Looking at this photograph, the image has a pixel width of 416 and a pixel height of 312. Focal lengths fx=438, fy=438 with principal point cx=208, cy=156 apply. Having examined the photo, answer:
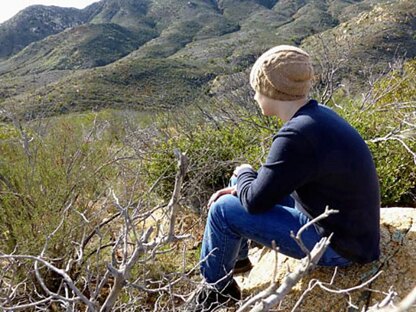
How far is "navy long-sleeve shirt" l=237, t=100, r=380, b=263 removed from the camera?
1.53 m

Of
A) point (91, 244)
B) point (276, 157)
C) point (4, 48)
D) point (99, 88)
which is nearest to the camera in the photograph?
point (276, 157)

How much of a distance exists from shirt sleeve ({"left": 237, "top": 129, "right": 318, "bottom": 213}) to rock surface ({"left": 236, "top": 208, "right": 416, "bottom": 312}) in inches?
13.5

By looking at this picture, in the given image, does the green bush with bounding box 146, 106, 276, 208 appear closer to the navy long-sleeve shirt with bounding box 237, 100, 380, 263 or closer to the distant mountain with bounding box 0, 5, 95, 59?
the navy long-sleeve shirt with bounding box 237, 100, 380, 263

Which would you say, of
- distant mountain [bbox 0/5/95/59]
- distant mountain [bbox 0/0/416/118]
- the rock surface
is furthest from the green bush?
distant mountain [bbox 0/5/95/59]

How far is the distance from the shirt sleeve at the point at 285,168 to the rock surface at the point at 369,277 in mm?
343

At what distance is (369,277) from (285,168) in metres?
0.68

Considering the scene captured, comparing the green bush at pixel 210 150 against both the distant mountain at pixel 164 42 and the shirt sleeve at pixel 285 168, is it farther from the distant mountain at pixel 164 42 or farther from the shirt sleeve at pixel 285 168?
the distant mountain at pixel 164 42

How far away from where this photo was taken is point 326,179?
62.6 inches

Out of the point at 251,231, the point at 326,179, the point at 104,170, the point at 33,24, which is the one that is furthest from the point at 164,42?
the point at 326,179

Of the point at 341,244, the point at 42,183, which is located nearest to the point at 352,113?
the point at 341,244

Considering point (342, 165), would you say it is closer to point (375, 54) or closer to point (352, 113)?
point (352, 113)

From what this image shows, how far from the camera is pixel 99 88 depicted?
110 feet

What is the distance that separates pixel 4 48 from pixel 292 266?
8250 cm

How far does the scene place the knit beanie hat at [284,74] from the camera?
1628 millimetres
